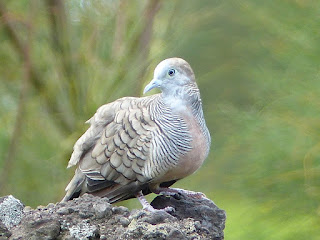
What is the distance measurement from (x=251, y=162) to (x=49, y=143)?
880 mm

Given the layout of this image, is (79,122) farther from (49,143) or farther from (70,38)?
(70,38)

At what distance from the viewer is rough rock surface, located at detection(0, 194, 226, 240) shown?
130 cm

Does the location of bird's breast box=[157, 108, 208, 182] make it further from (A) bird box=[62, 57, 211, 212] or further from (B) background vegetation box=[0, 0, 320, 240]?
(B) background vegetation box=[0, 0, 320, 240]

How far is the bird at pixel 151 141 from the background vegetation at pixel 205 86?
0.39 m

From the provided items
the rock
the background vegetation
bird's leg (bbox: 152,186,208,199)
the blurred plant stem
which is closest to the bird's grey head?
bird's leg (bbox: 152,186,208,199)

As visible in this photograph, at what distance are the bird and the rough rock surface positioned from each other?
1.12 feet

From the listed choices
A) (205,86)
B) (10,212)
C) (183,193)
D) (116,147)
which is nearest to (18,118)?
(205,86)

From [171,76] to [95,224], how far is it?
0.60m

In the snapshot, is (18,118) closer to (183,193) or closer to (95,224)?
(183,193)

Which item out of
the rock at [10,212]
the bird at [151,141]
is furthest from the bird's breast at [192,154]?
the rock at [10,212]

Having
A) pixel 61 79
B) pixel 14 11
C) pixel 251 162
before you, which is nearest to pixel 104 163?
pixel 251 162

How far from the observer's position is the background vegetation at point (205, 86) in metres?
2.13

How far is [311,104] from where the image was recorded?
2.11 meters

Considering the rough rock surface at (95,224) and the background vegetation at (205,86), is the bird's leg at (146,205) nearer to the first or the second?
the rough rock surface at (95,224)
